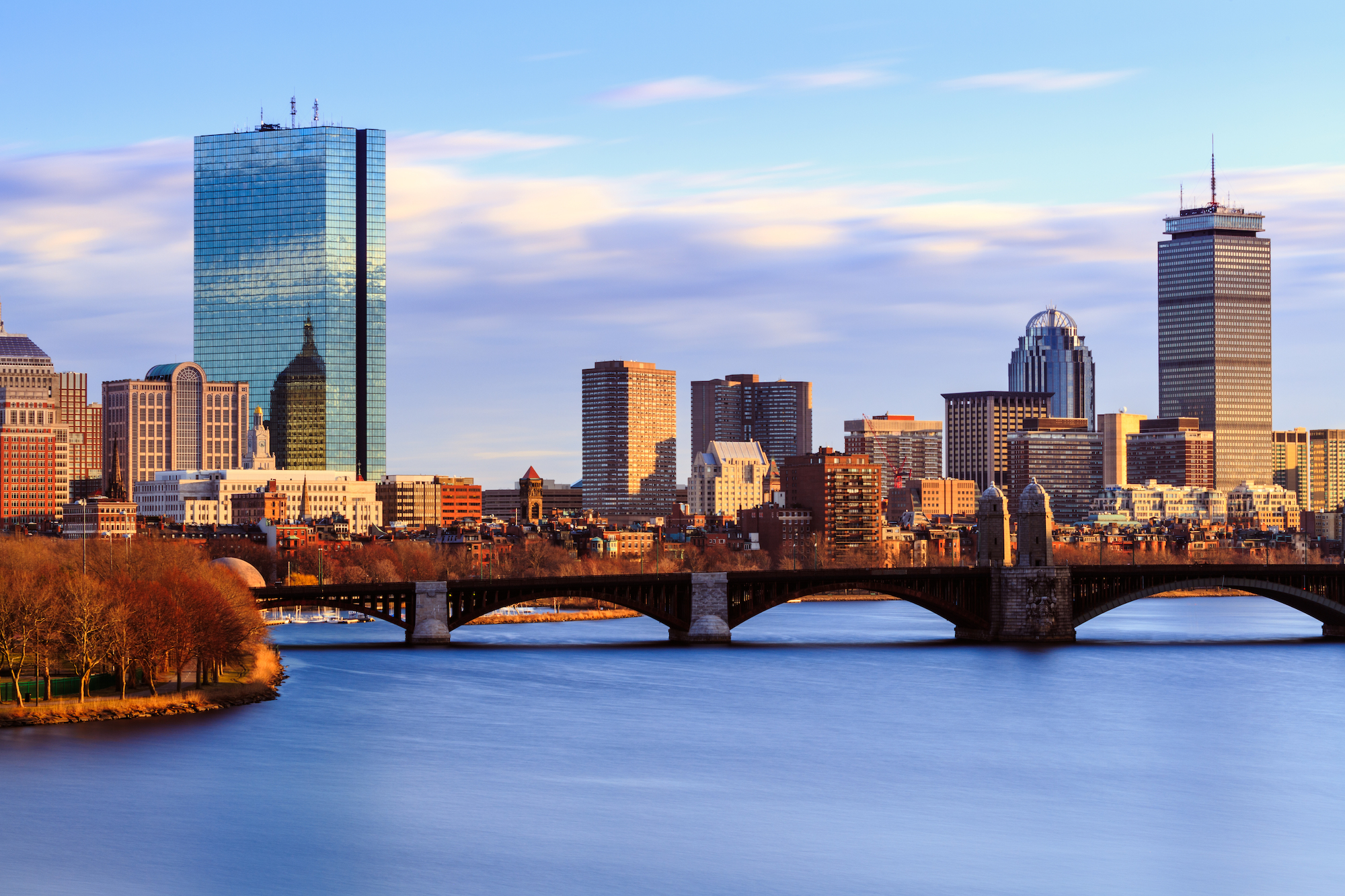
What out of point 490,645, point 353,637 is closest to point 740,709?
point 490,645

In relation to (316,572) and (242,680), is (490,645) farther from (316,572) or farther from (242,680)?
(316,572)

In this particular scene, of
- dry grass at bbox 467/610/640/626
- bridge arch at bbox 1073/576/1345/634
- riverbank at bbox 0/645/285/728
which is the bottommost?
dry grass at bbox 467/610/640/626

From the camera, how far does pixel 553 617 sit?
525ft

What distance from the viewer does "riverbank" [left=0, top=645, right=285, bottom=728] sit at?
2763 inches

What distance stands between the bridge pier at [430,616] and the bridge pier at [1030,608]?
30370mm

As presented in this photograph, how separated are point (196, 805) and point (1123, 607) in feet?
445

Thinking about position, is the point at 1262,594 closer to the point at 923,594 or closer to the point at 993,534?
the point at 993,534

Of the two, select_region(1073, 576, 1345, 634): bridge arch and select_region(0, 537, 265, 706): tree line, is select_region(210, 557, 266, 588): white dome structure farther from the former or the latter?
select_region(1073, 576, 1345, 634): bridge arch

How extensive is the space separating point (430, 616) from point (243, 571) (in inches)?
916

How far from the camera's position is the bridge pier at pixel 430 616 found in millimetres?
111750

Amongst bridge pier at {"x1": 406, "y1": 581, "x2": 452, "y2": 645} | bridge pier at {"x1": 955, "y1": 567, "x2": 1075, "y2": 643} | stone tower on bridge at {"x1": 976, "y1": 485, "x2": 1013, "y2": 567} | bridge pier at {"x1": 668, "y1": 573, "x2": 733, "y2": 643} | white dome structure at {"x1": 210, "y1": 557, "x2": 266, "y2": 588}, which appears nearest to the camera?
bridge pier at {"x1": 406, "y1": 581, "x2": 452, "y2": 645}

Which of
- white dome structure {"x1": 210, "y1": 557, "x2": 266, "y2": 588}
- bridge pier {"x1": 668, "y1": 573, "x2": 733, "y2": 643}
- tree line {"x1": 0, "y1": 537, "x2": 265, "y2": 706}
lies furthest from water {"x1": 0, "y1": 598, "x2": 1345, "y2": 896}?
white dome structure {"x1": 210, "y1": 557, "x2": 266, "y2": 588}

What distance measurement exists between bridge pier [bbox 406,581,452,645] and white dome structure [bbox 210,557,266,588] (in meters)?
11.2

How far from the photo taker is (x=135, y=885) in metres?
48.1
